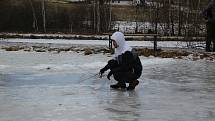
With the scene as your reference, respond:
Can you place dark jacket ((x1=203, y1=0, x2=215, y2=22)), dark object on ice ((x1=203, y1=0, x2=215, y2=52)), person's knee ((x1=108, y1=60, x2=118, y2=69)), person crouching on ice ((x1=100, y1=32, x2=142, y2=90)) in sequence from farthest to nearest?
dark object on ice ((x1=203, y1=0, x2=215, y2=52)), dark jacket ((x1=203, y1=0, x2=215, y2=22)), person's knee ((x1=108, y1=60, x2=118, y2=69)), person crouching on ice ((x1=100, y1=32, x2=142, y2=90))

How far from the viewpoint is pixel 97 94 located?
11328 mm

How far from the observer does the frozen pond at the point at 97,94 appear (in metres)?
8.98

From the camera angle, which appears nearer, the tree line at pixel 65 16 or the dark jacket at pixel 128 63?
the dark jacket at pixel 128 63

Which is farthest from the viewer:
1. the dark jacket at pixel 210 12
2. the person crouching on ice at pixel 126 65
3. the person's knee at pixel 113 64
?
the dark jacket at pixel 210 12

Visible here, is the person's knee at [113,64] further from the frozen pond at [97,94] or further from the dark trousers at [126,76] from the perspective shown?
the frozen pond at [97,94]

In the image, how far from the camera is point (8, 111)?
930 cm

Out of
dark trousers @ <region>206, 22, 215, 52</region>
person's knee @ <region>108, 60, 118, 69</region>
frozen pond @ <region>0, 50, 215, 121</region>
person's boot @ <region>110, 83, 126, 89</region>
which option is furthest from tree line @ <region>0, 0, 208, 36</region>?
person's boot @ <region>110, 83, 126, 89</region>

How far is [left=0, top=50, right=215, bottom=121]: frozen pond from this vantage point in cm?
898

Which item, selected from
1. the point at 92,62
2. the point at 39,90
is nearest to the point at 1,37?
the point at 92,62

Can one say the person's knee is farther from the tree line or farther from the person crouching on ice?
the tree line

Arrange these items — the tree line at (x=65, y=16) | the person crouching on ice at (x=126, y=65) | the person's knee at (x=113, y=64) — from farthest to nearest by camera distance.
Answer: the tree line at (x=65, y=16)
the person's knee at (x=113, y=64)
the person crouching on ice at (x=126, y=65)

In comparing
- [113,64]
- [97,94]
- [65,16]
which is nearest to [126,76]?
[113,64]

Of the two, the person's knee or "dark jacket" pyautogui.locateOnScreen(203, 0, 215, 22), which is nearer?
the person's knee

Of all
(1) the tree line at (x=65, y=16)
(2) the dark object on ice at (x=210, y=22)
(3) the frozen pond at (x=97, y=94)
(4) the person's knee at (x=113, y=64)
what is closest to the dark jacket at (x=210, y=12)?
(2) the dark object on ice at (x=210, y=22)
